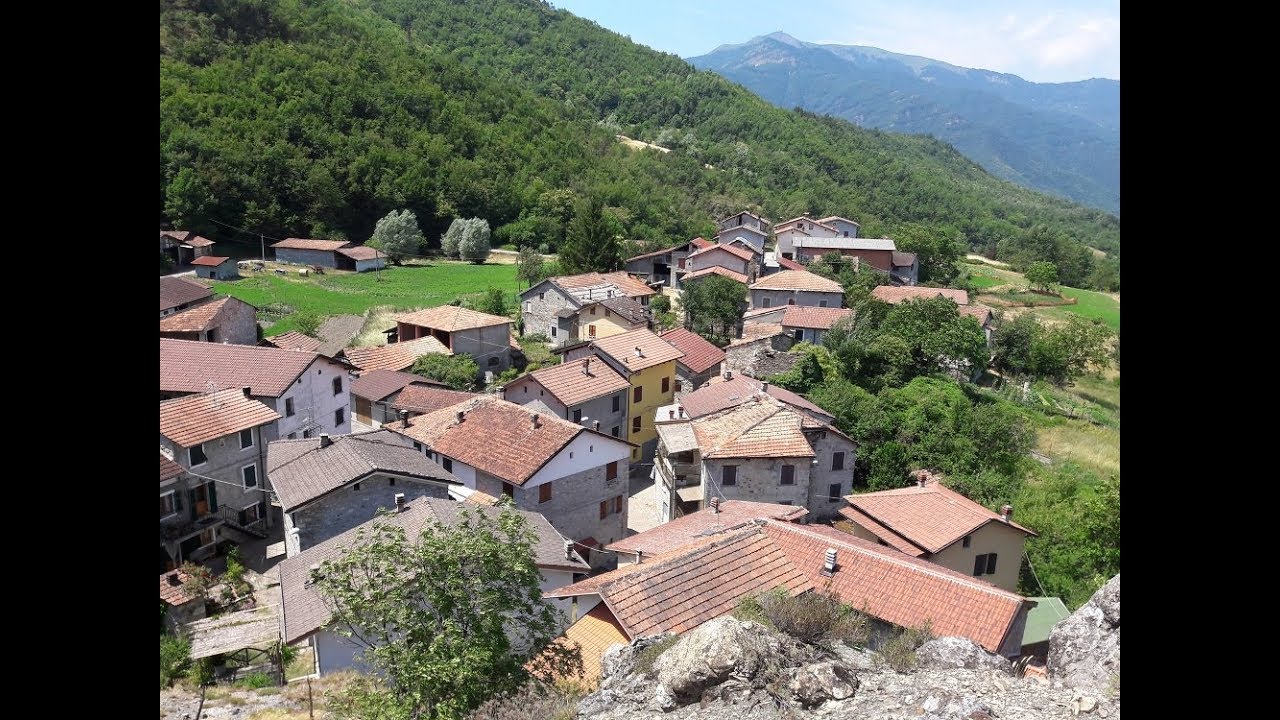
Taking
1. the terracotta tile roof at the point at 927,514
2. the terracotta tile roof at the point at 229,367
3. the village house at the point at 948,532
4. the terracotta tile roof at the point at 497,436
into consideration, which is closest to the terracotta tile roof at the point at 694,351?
the terracotta tile roof at the point at 497,436

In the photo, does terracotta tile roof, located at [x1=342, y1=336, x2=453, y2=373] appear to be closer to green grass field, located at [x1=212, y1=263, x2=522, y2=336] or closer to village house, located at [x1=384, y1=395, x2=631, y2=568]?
green grass field, located at [x1=212, y1=263, x2=522, y2=336]

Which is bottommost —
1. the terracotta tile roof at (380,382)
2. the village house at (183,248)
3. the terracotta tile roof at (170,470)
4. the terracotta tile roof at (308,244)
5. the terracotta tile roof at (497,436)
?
the terracotta tile roof at (170,470)

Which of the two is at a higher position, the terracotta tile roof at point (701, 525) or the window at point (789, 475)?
the window at point (789, 475)

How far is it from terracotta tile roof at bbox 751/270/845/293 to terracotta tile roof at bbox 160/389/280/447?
3385cm

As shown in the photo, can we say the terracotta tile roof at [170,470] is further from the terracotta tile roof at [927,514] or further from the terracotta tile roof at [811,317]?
the terracotta tile roof at [811,317]

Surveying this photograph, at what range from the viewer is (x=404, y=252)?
254ft

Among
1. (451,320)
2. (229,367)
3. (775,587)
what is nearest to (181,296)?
(451,320)

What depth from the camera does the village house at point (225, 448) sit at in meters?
23.2

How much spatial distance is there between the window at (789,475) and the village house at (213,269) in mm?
55124

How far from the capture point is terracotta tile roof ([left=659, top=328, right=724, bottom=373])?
3762cm

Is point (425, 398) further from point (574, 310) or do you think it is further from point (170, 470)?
point (574, 310)

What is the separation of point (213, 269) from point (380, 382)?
124ft
